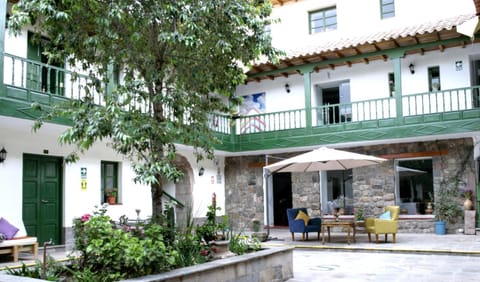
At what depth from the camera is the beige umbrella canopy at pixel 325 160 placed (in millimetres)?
10469

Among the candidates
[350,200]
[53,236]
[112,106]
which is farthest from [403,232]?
[112,106]

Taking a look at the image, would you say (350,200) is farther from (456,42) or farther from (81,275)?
(81,275)

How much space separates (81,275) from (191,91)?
2688mm

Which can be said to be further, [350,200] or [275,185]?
[275,185]

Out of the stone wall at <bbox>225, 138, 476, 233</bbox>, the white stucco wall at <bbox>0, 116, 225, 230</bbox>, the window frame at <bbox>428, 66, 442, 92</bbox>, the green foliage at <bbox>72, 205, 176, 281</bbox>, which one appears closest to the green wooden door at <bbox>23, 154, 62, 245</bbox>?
the white stucco wall at <bbox>0, 116, 225, 230</bbox>

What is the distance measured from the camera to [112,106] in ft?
16.7

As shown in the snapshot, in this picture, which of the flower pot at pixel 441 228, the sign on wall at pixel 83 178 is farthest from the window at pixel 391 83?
the sign on wall at pixel 83 178

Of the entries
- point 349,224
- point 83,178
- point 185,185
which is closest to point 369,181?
point 349,224

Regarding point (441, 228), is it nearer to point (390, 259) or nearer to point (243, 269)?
point (390, 259)

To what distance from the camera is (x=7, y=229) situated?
8484mm

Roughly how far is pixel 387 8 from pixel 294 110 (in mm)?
4511

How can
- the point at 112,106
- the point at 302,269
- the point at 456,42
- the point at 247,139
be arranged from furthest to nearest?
the point at 247,139
the point at 456,42
the point at 302,269
the point at 112,106

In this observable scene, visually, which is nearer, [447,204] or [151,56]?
[151,56]

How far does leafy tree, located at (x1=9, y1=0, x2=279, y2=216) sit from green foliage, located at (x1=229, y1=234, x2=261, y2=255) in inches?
51.1
